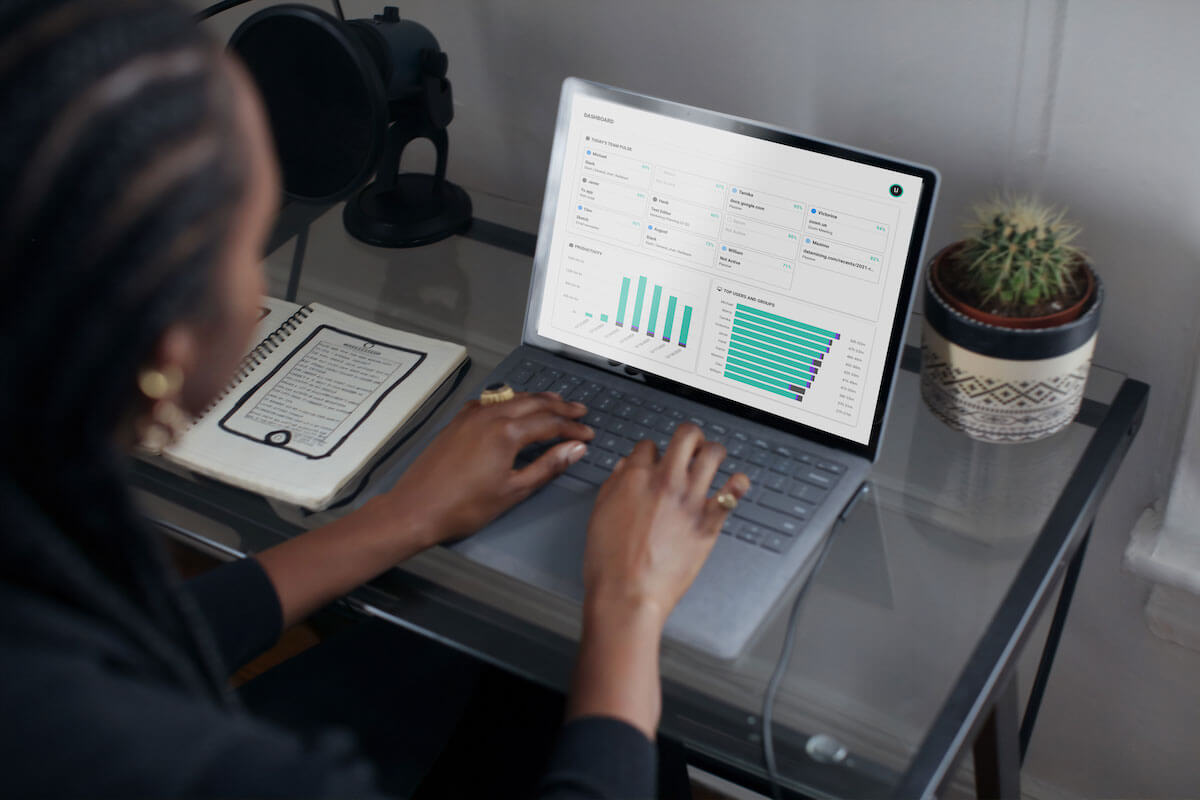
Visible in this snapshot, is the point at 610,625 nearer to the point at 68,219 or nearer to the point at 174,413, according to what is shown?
the point at 174,413

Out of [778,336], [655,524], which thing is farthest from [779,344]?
[655,524]

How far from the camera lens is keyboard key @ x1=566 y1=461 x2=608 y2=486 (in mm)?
828

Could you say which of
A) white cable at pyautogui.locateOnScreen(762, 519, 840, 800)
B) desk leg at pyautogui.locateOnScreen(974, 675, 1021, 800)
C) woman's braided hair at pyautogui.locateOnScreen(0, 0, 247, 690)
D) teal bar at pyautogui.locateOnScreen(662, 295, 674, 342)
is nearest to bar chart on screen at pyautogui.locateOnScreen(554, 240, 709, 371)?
teal bar at pyautogui.locateOnScreen(662, 295, 674, 342)

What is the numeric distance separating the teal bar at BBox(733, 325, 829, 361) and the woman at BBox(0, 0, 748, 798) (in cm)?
46

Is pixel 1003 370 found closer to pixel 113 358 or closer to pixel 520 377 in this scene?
pixel 520 377

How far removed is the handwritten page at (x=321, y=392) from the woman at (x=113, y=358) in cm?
35

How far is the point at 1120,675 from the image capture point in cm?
113

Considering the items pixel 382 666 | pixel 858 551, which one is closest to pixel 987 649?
pixel 858 551

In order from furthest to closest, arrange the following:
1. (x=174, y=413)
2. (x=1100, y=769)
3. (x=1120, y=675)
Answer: (x=1100, y=769) → (x=1120, y=675) → (x=174, y=413)

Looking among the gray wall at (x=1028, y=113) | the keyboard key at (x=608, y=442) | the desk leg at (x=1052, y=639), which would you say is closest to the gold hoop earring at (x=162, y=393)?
the keyboard key at (x=608, y=442)

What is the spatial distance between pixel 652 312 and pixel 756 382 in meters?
0.11

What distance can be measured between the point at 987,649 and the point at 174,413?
1.84ft

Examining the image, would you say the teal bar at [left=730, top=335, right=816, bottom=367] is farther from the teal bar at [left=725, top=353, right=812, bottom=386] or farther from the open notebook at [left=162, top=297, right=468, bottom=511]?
the open notebook at [left=162, top=297, right=468, bottom=511]

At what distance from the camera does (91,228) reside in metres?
0.40
